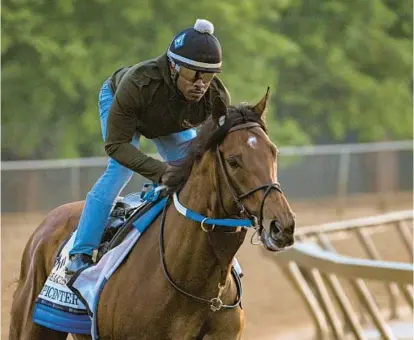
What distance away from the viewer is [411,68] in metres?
20.3

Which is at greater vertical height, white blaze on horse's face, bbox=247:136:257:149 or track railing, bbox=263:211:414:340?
white blaze on horse's face, bbox=247:136:257:149

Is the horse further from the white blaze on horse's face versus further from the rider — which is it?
the rider

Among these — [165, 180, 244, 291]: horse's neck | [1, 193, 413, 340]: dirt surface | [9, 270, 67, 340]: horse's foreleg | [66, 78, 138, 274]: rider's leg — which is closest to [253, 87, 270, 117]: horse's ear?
[165, 180, 244, 291]: horse's neck

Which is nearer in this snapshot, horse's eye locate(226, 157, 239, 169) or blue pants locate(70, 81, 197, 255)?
horse's eye locate(226, 157, 239, 169)

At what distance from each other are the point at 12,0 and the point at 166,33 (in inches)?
101

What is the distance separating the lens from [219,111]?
4090 millimetres

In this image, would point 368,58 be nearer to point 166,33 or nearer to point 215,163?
point 166,33

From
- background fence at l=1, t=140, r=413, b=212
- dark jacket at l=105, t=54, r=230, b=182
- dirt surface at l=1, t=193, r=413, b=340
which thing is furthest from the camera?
background fence at l=1, t=140, r=413, b=212

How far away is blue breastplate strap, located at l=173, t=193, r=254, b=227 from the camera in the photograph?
398 cm

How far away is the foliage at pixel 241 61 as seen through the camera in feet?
49.8

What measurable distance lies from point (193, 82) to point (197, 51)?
0.15 metres

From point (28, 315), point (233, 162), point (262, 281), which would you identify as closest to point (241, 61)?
point (262, 281)

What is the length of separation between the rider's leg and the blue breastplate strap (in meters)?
0.53

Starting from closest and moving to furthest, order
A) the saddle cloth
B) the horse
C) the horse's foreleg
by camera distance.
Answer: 1. the horse
2. the saddle cloth
3. the horse's foreleg
